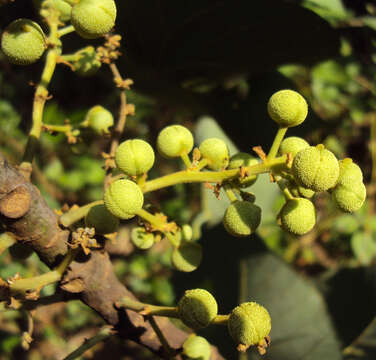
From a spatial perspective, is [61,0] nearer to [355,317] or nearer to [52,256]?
[52,256]

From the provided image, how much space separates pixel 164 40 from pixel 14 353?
2588mm

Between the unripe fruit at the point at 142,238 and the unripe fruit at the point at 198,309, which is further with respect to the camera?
the unripe fruit at the point at 142,238

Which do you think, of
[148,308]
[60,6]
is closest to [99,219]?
[148,308]

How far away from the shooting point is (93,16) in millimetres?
926

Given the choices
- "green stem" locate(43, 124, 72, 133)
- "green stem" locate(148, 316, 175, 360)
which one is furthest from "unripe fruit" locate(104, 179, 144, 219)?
"green stem" locate(43, 124, 72, 133)

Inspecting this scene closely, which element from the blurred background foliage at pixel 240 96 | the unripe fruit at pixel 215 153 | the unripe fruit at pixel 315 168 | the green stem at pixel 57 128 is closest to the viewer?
the unripe fruit at pixel 315 168

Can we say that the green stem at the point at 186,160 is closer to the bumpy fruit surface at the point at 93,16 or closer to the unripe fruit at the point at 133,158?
the unripe fruit at the point at 133,158

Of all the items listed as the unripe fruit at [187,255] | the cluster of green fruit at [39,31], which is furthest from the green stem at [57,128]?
the unripe fruit at [187,255]

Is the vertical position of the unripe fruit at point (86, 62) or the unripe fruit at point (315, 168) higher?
the unripe fruit at point (315, 168)

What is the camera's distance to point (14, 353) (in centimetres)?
320

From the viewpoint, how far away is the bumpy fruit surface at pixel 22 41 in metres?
0.97

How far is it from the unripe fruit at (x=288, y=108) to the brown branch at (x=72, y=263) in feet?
1.76

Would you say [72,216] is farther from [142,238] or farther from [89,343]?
[89,343]

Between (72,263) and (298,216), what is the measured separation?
0.52m
